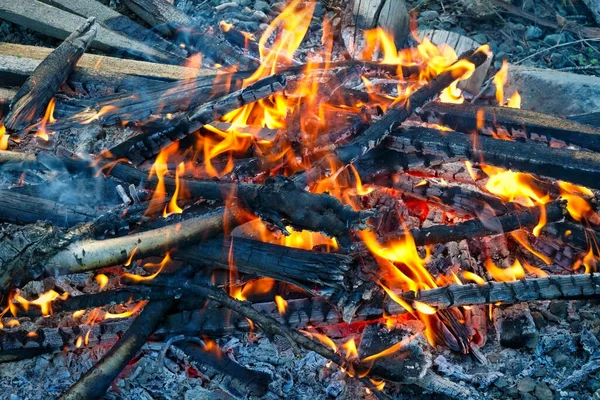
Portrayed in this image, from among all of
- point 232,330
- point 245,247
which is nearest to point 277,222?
point 245,247

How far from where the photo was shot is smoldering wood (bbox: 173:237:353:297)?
2.97 meters

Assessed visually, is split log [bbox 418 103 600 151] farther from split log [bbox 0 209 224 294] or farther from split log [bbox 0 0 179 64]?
split log [bbox 0 0 179 64]

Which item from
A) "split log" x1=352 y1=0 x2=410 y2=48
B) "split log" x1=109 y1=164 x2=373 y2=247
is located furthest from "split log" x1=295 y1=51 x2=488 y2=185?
"split log" x1=352 y1=0 x2=410 y2=48

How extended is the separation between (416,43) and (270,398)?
363cm

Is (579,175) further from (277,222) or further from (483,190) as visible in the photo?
(277,222)

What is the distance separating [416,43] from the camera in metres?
5.43

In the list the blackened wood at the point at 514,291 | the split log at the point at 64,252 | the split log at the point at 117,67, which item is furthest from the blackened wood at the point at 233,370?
the split log at the point at 117,67

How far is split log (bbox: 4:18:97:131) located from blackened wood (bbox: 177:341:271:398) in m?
1.98

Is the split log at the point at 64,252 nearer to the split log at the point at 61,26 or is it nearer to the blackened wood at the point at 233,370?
the blackened wood at the point at 233,370

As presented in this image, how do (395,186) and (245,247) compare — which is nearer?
(245,247)

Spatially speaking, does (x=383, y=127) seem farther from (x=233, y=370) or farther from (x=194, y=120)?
(x=233, y=370)

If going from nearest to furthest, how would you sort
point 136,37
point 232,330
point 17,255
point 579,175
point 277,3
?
point 17,255, point 232,330, point 579,175, point 136,37, point 277,3

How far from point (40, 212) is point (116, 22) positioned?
256 centimetres

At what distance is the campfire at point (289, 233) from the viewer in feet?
9.75
